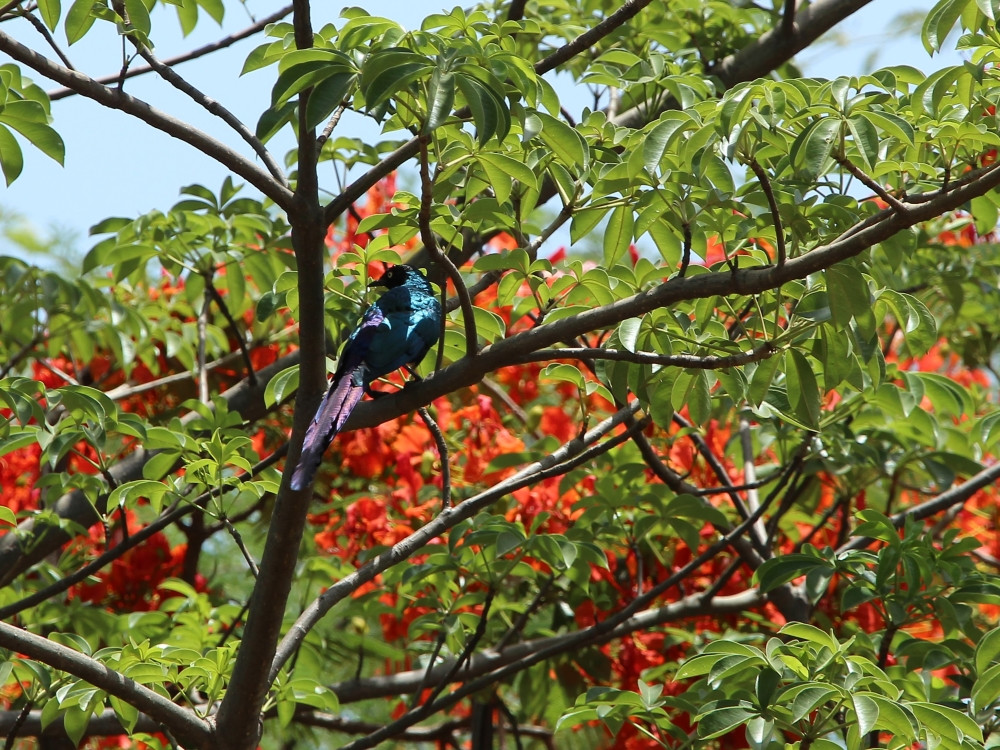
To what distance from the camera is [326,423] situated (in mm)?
2043

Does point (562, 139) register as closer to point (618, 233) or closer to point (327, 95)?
point (618, 233)

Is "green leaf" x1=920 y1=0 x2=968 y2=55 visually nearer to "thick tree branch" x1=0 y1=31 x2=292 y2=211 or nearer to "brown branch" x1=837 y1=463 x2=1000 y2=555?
"thick tree branch" x1=0 y1=31 x2=292 y2=211

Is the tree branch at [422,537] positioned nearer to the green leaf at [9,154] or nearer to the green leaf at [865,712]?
the green leaf at [865,712]

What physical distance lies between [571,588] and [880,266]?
4.72ft

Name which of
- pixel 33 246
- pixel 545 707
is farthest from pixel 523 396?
pixel 33 246

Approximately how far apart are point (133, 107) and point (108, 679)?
3.53 ft

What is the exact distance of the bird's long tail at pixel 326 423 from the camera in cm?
198

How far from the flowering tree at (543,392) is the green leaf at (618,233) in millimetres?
11

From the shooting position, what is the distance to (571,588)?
143 inches

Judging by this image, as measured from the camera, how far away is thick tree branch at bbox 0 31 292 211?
76.5 inches

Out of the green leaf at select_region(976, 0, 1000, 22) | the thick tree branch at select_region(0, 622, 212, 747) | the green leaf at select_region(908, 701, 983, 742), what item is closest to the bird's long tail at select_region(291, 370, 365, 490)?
the thick tree branch at select_region(0, 622, 212, 747)

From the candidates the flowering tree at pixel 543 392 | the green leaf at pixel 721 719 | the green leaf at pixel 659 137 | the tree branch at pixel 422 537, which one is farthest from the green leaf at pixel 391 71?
the green leaf at pixel 721 719

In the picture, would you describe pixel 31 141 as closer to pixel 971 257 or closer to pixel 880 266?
pixel 880 266

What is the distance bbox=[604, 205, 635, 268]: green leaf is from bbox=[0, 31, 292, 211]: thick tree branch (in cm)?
70
